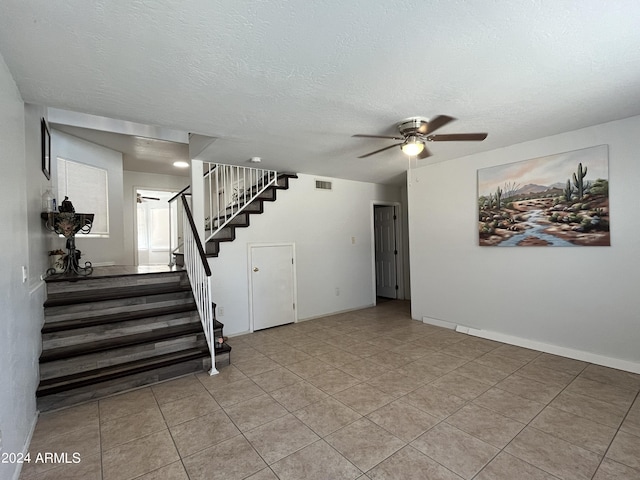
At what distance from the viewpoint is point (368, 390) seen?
281 cm

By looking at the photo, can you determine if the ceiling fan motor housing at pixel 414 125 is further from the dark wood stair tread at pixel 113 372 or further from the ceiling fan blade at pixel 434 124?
the dark wood stair tread at pixel 113 372

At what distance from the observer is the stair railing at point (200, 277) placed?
3254mm

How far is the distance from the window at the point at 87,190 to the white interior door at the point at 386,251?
5.45 metres

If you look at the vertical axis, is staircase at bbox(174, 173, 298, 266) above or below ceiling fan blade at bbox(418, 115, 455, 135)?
below

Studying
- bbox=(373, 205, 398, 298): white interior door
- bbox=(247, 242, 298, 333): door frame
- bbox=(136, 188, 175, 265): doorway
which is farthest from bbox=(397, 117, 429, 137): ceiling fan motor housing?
bbox=(136, 188, 175, 265): doorway

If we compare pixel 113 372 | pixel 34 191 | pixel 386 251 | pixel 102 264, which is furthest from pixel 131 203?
pixel 386 251

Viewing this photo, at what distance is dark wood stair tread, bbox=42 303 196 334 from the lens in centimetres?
292

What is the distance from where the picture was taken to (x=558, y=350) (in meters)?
3.53

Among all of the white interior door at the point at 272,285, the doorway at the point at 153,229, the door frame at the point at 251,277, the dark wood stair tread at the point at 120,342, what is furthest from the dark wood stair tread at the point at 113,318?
the doorway at the point at 153,229

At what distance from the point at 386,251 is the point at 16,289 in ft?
20.2

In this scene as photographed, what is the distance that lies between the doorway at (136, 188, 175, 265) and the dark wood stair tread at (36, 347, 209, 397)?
475 cm

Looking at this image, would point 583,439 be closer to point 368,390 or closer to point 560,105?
point 368,390

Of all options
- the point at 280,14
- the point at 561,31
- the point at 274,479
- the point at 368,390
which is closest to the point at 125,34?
the point at 280,14

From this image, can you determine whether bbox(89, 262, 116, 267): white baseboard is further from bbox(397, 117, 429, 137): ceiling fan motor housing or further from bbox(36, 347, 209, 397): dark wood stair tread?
bbox(397, 117, 429, 137): ceiling fan motor housing
